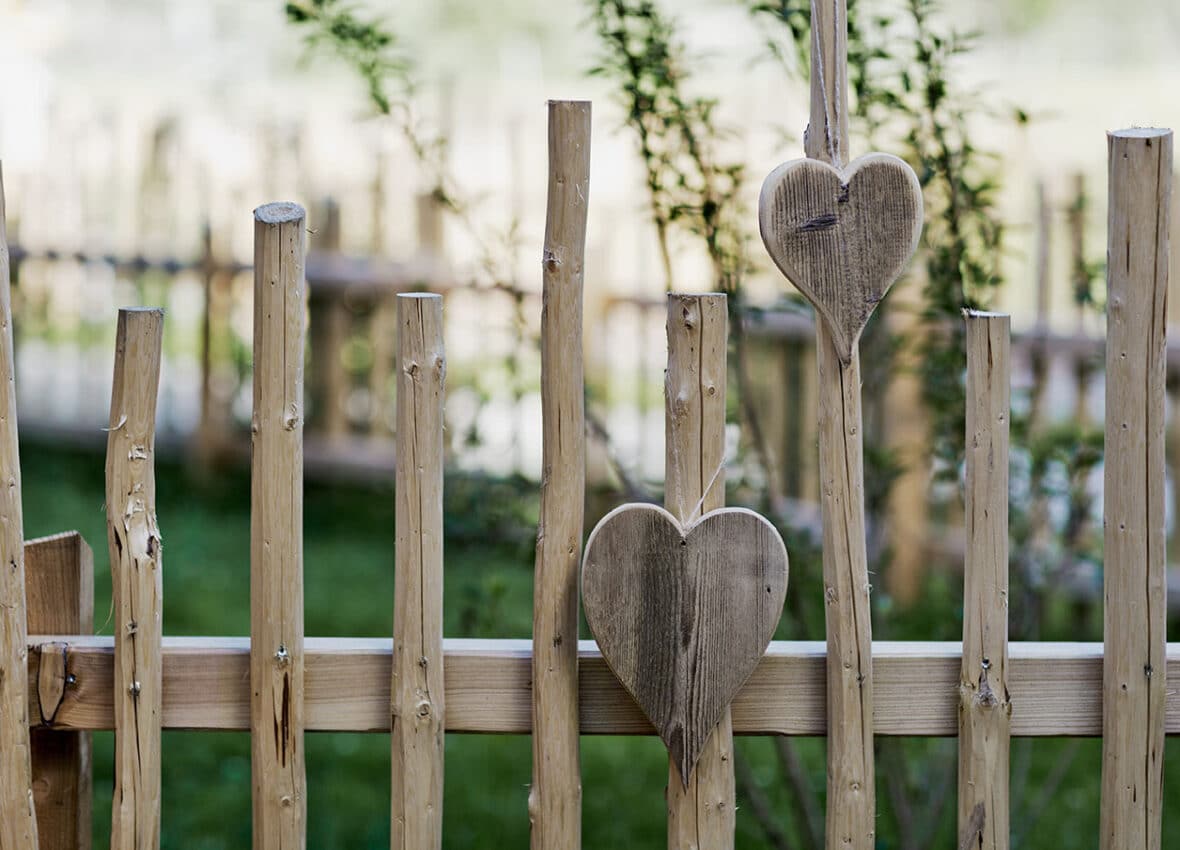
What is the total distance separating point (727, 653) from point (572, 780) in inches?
9.9

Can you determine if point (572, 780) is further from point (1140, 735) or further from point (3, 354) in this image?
point (3, 354)

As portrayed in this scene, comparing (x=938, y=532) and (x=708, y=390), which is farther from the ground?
(x=708, y=390)

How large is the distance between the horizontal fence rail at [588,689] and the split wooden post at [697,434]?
76mm

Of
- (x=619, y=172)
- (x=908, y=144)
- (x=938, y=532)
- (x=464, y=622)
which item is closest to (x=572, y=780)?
(x=464, y=622)

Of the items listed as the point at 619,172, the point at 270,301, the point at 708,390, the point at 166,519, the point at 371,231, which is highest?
the point at 619,172

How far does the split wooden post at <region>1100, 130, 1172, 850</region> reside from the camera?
60.4 inches

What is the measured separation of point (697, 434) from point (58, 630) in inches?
34.7

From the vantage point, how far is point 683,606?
1505mm

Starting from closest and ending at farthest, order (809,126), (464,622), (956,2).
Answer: (809,126)
(464,622)
(956,2)

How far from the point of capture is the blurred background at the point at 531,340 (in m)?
A: 2.19

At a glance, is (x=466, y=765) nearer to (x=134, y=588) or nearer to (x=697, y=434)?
(x=134, y=588)

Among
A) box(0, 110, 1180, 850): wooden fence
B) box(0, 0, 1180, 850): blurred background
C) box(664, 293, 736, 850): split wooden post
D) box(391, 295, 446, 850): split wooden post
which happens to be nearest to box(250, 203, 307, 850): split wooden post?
box(0, 110, 1180, 850): wooden fence

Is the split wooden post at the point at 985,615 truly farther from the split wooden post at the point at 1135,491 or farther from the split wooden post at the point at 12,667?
the split wooden post at the point at 12,667

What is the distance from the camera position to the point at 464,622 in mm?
2561
